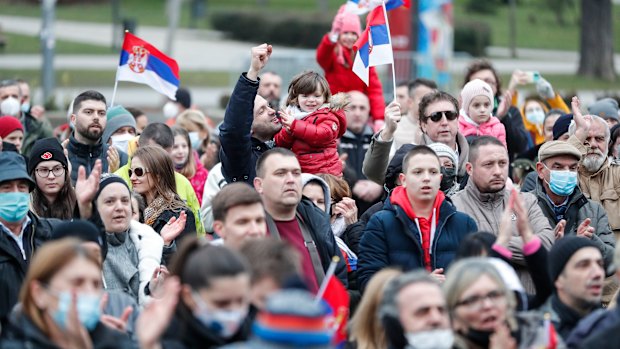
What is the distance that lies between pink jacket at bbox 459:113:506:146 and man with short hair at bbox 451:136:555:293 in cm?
187

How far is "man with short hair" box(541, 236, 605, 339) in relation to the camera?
24.2 ft

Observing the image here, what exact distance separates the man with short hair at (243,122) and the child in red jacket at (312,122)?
1.50 ft

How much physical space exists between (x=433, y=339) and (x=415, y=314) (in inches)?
6.7

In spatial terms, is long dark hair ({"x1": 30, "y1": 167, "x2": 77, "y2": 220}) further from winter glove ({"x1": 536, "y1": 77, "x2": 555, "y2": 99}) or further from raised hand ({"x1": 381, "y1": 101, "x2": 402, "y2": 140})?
winter glove ({"x1": 536, "y1": 77, "x2": 555, "y2": 99})

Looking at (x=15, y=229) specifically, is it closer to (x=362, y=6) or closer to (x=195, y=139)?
(x=195, y=139)

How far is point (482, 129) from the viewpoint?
1167cm

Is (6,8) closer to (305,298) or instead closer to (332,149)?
(332,149)

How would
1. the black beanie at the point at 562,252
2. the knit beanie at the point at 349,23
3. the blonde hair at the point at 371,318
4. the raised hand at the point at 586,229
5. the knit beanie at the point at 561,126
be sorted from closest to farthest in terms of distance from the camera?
the blonde hair at the point at 371,318 → the black beanie at the point at 562,252 → the raised hand at the point at 586,229 → the knit beanie at the point at 561,126 → the knit beanie at the point at 349,23

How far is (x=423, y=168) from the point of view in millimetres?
8695

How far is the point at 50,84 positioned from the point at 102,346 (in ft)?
61.9

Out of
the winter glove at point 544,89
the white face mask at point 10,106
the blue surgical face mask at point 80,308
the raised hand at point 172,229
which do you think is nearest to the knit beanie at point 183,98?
the white face mask at point 10,106

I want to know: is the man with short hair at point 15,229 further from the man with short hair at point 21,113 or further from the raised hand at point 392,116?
the man with short hair at point 21,113

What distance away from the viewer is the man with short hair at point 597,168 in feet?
35.6

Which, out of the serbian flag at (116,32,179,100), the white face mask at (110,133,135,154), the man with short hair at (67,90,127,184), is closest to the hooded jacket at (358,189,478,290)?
the man with short hair at (67,90,127,184)
